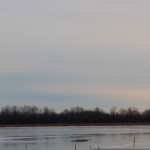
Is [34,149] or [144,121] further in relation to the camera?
[144,121]

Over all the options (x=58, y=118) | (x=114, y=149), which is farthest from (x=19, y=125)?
(x=114, y=149)

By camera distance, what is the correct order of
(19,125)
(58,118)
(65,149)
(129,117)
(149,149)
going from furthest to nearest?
(129,117)
(58,118)
(19,125)
(65,149)
(149,149)

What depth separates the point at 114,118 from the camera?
146500mm

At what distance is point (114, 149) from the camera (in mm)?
33562

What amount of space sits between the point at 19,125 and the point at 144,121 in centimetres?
4132

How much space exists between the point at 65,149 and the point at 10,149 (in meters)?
5.14

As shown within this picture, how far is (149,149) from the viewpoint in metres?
32.2

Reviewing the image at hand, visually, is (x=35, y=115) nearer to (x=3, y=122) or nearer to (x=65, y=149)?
(x=3, y=122)

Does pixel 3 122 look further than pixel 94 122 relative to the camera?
No

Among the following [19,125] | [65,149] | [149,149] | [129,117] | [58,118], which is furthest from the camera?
[129,117]

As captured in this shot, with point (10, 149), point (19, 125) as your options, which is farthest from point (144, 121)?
point (10, 149)

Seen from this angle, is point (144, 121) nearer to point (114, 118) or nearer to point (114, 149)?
point (114, 118)

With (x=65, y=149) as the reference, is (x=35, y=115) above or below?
above

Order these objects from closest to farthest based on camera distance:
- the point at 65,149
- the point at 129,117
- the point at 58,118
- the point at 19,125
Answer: the point at 65,149, the point at 19,125, the point at 58,118, the point at 129,117
